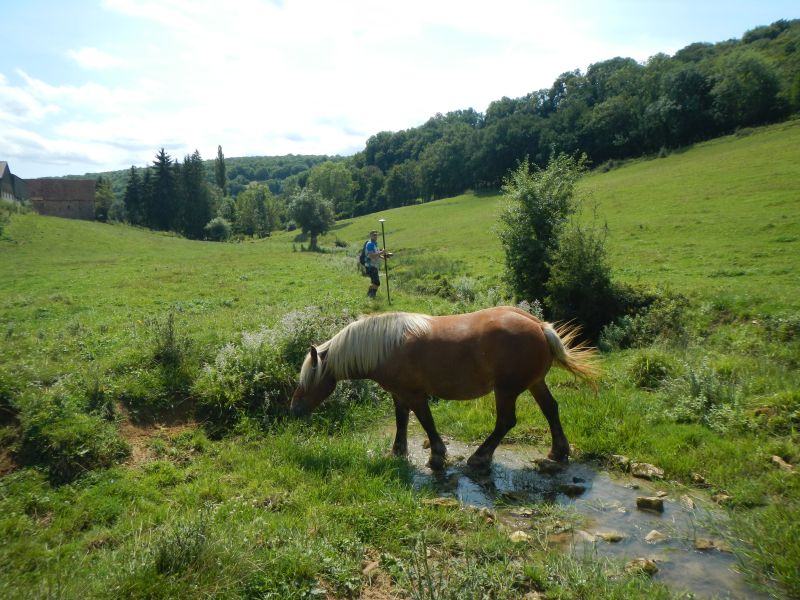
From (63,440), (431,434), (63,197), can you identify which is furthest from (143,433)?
(63,197)

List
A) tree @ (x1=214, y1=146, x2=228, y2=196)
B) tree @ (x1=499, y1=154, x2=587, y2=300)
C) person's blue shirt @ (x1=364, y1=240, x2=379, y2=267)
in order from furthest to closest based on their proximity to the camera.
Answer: tree @ (x1=214, y1=146, x2=228, y2=196) → person's blue shirt @ (x1=364, y1=240, x2=379, y2=267) → tree @ (x1=499, y1=154, x2=587, y2=300)

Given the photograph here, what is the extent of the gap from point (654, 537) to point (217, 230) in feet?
254

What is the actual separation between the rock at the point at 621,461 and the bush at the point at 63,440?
7.10 m

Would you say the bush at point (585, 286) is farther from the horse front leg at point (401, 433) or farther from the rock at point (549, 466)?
the horse front leg at point (401, 433)

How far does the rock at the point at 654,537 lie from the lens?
17.5 ft

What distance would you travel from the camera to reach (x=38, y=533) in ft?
17.8

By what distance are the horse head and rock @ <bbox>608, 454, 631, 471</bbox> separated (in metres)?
4.37

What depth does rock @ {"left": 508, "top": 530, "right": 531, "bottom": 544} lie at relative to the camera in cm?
524

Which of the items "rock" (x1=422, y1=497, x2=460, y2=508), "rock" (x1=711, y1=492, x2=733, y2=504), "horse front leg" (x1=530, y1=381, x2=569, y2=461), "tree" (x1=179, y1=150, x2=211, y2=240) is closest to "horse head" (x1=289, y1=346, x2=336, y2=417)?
"rock" (x1=422, y1=497, x2=460, y2=508)

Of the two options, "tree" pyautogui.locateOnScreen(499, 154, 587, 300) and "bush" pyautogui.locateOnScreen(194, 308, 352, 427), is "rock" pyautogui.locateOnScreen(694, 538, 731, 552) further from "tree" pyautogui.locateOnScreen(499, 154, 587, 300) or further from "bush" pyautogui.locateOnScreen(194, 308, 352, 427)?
"tree" pyautogui.locateOnScreen(499, 154, 587, 300)

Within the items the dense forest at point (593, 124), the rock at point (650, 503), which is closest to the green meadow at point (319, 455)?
the rock at point (650, 503)

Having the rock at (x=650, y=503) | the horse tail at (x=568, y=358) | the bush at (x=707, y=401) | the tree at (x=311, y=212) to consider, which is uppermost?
the tree at (x=311, y=212)

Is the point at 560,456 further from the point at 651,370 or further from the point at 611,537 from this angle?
the point at 651,370

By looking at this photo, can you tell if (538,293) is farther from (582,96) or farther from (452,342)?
(582,96)
